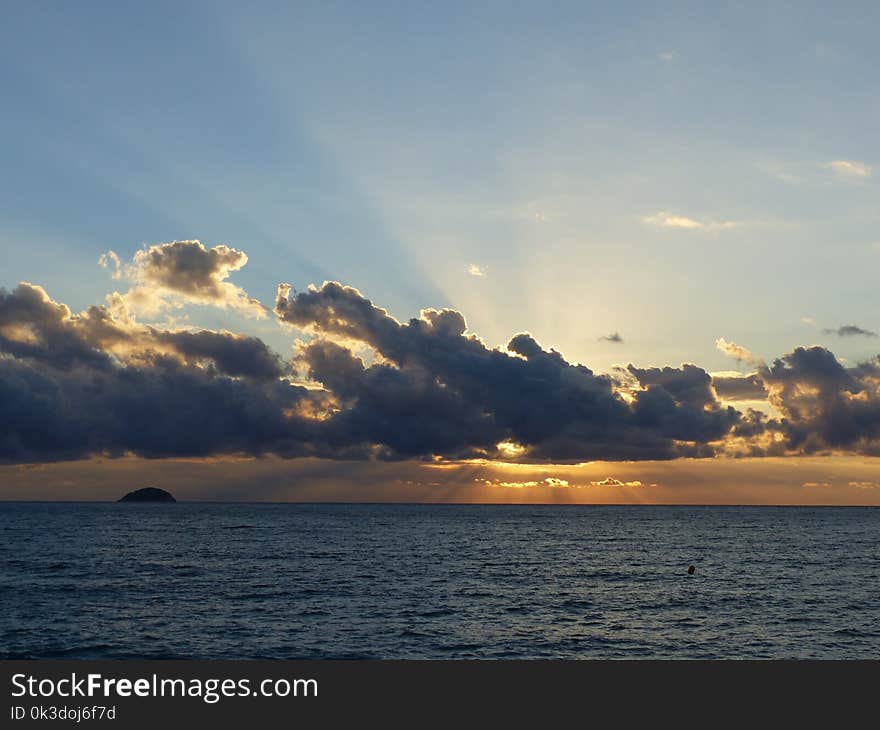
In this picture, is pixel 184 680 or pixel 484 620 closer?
pixel 184 680

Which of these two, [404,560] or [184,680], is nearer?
[184,680]

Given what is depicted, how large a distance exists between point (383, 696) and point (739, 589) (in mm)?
75499

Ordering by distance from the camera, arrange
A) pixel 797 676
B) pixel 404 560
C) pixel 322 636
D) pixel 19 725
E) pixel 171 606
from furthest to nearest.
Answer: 1. pixel 404 560
2. pixel 171 606
3. pixel 322 636
4. pixel 797 676
5. pixel 19 725

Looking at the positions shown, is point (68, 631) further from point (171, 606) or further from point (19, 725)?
point (19, 725)

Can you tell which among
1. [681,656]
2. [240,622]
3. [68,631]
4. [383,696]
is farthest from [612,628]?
[68,631]

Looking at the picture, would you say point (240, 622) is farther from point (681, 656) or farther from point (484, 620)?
point (681, 656)

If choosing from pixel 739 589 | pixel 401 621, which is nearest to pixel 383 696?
pixel 401 621

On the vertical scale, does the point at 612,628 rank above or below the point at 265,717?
below

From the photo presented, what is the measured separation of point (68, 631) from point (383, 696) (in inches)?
1673

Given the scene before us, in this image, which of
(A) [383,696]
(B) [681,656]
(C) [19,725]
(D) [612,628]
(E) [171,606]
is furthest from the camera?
(E) [171,606]

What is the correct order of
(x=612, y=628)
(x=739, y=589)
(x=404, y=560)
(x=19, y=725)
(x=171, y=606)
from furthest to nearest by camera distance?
(x=404, y=560)
(x=739, y=589)
(x=171, y=606)
(x=612, y=628)
(x=19, y=725)

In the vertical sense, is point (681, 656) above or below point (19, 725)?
below

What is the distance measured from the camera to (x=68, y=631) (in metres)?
63.7

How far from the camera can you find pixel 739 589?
3767 inches
